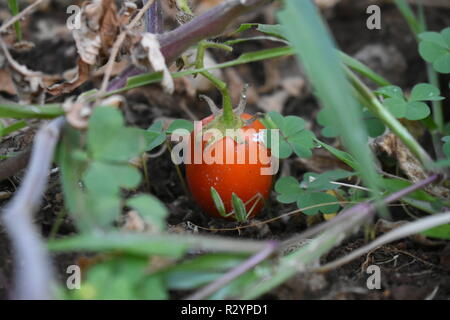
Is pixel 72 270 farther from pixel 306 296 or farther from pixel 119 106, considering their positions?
pixel 306 296

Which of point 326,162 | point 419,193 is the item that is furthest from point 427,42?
point 419,193

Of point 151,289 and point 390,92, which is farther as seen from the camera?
point 390,92

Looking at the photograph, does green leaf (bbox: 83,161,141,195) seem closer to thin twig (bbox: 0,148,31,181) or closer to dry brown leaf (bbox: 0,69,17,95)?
thin twig (bbox: 0,148,31,181)

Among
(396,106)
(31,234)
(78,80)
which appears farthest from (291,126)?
(31,234)

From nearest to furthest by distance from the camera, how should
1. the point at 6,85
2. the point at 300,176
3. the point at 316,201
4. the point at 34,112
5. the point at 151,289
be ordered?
the point at 151,289 → the point at 34,112 → the point at 316,201 → the point at 300,176 → the point at 6,85

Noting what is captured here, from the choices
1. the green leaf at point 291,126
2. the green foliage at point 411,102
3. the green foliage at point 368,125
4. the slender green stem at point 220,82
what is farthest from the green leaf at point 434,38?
the slender green stem at point 220,82

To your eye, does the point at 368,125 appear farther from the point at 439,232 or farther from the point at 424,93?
the point at 439,232
